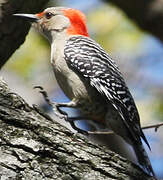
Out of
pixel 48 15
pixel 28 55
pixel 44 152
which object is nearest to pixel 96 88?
pixel 48 15

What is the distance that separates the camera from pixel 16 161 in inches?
128

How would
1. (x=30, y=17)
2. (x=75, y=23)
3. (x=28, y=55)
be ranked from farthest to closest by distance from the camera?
(x=28, y=55)
(x=75, y=23)
(x=30, y=17)

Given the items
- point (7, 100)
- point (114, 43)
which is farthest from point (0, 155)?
point (114, 43)

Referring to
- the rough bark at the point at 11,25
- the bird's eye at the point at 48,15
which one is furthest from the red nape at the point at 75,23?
the rough bark at the point at 11,25

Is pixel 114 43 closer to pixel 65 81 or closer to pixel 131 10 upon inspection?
pixel 131 10

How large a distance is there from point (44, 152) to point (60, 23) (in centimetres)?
311

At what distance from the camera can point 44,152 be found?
11.1ft

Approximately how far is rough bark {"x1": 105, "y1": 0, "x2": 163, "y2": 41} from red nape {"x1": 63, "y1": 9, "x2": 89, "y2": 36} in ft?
1.72

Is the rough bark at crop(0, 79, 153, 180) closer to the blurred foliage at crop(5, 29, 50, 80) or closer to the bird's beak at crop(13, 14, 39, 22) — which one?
the bird's beak at crop(13, 14, 39, 22)

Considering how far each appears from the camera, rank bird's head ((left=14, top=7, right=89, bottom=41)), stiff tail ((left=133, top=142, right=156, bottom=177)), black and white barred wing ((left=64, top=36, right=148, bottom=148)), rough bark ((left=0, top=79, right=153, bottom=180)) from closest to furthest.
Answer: rough bark ((left=0, top=79, right=153, bottom=180)) < stiff tail ((left=133, top=142, right=156, bottom=177)) < black and white barred wing ((left=64, top=36, right=148, bottom=148)) < bird's head ((left=14, top=7, right=89, bottom=41))

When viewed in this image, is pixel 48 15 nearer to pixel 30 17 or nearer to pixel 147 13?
pixel 30 17

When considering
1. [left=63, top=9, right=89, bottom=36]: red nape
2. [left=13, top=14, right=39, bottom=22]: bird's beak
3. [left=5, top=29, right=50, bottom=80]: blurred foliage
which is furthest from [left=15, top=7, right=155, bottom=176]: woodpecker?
[left=5, top=29, right=50, bottom=80]: blurred foliage

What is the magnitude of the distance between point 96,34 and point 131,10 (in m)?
2.27

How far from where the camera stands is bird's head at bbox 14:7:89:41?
6.12 metres
